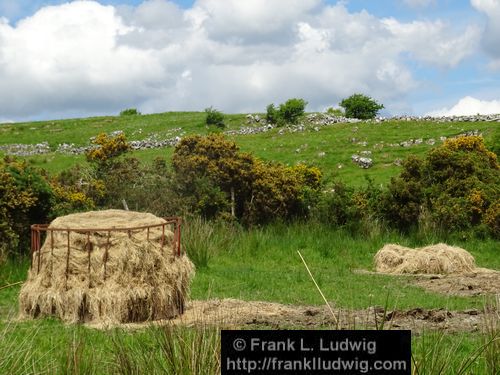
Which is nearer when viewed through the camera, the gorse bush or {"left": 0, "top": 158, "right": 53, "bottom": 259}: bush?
{"left": 0, "top": 158, "right": 53, "bottom": 259}: bush

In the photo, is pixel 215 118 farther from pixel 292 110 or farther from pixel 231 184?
pixel 231 184

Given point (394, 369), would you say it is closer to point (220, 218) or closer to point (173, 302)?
point (173, 302)

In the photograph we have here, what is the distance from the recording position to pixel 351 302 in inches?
410

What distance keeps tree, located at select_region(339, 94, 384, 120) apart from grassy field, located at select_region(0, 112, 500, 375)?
14.1 metres

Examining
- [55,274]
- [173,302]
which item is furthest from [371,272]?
[55,274]

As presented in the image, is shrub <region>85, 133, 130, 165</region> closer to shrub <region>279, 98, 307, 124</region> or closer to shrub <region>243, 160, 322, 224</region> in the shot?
shrub <region>243, 160, 322, 224</region>

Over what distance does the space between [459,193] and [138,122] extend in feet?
130

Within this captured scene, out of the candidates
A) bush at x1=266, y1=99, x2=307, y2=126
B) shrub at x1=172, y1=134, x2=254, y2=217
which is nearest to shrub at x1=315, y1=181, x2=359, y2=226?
shrub at x1=172, y1=134, x2=254, y2=217

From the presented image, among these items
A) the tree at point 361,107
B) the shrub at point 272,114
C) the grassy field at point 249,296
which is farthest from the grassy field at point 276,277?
the tree at point 361,107

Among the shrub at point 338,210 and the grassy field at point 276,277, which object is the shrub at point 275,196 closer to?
the shrub at point 338,210

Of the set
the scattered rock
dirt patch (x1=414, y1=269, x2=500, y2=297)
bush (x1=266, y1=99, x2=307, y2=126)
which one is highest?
bush (x1=266, y1=99, x2=307, y2=126)

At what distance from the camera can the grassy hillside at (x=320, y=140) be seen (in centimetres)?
3375

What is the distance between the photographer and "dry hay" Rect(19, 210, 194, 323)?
9.10 metres

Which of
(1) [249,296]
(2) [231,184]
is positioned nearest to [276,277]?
(1) [249,296]
